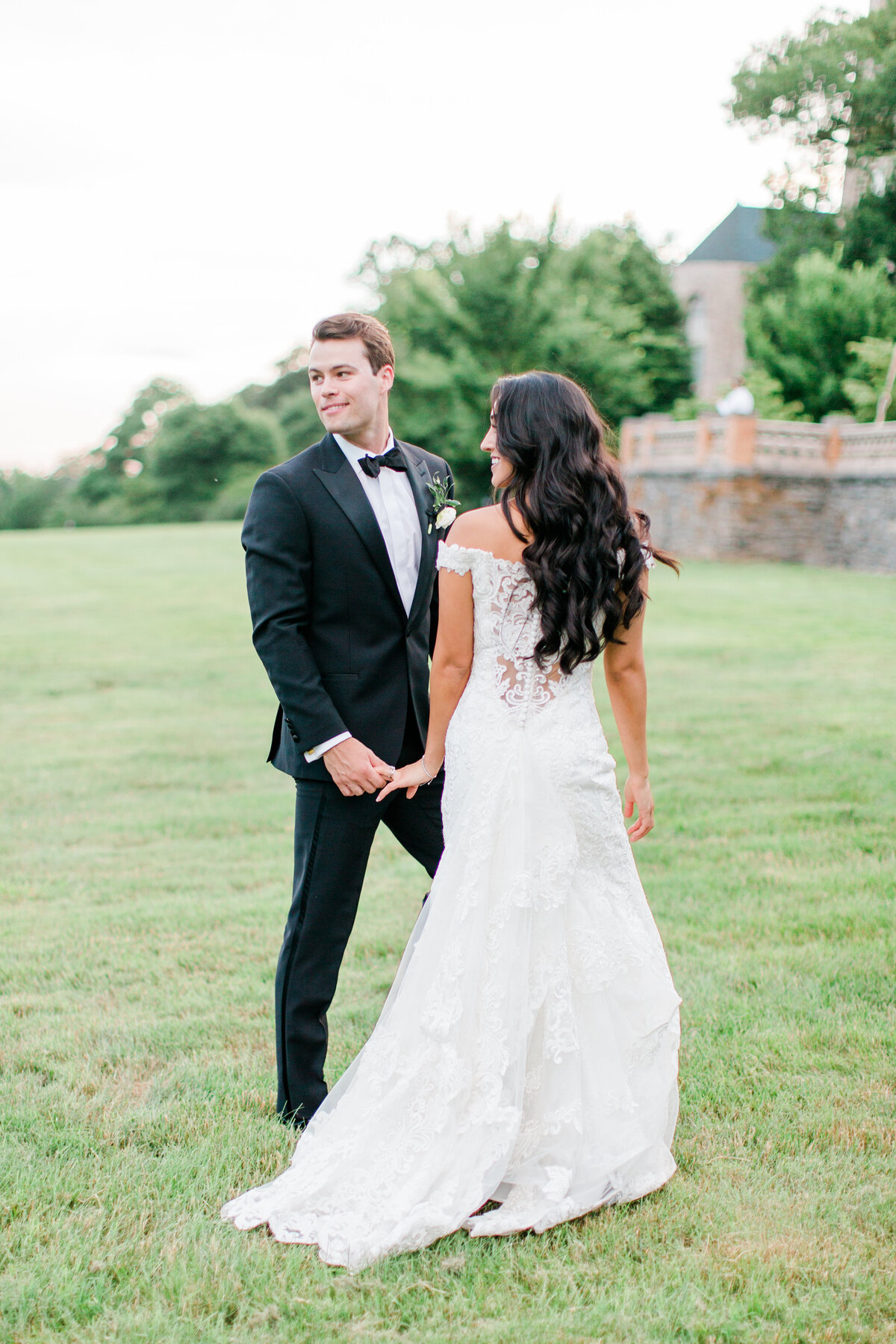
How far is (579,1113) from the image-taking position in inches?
111

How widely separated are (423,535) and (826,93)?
31753 millimetres

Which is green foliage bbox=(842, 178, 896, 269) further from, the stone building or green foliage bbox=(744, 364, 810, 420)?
the stone building

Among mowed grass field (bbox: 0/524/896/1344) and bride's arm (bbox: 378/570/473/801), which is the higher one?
bride's arm (bbox: 378/570/473/801)

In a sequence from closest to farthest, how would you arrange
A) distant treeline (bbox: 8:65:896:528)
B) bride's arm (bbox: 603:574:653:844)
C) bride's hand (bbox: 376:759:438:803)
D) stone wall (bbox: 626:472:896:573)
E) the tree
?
bride's arm (bbox: 603:574:653:844)
bride's hand (bbox: 376:759:438:803)
stone wall (bbox: 626:472:896:573)
distant treeline (bbox: 8:65:896:528)
the tree

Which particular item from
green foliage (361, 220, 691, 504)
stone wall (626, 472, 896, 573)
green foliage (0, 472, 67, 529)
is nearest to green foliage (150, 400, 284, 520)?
green foliage (0, 472, 67, 529)

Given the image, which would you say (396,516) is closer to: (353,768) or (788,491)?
(353,768)

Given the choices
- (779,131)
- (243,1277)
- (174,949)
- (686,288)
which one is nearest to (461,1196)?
(243,1277)

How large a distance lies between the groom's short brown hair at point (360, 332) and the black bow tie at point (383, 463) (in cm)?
25

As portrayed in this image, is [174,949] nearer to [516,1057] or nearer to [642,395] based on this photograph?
[516,1057]

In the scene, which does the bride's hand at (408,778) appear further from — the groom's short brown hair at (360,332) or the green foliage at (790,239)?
the green foliage at (790,239)

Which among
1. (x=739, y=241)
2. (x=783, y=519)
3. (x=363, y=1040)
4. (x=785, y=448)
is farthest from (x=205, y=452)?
(x=363, y=1040)

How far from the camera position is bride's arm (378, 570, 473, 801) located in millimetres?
2893

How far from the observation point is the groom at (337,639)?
311 centimetres

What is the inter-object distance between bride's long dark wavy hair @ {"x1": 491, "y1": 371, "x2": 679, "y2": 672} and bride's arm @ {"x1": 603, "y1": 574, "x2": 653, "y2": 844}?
0.17 meters
